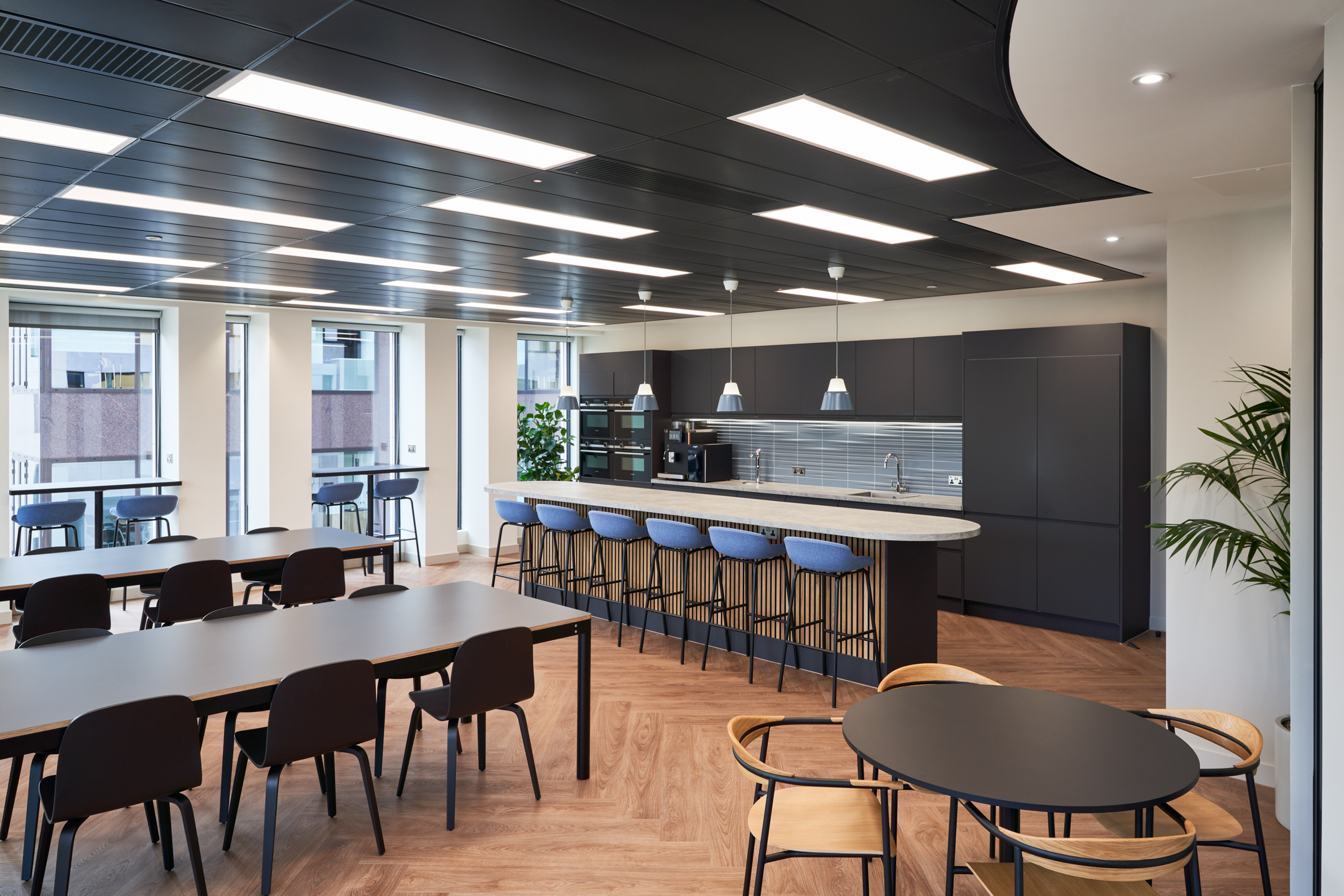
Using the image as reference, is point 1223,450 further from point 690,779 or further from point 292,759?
point 292,759

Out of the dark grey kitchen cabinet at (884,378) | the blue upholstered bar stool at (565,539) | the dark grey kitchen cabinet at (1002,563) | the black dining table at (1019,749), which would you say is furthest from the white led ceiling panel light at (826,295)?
the black dining table at (1019,749)

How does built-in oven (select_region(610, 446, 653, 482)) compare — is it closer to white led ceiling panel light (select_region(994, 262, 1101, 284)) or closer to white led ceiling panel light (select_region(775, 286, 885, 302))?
white led ceiling panel light (select_region(775, 286, 885, 302))

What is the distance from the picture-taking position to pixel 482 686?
11.3 ft

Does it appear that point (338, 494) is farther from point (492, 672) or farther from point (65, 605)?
point (492, 672)

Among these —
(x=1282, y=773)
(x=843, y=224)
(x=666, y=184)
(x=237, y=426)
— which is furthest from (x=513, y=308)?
(x=1282, y=773)

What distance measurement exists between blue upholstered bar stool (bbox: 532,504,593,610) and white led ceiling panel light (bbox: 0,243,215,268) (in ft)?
9.25

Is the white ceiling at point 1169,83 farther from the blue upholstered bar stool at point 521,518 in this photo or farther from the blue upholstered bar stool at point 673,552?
the blue upholstered bar stool at point 521,518

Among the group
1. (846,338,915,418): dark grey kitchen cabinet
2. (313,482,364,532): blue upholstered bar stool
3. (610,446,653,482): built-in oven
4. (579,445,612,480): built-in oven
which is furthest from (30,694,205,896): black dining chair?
(579,445,612,480): built-in oven

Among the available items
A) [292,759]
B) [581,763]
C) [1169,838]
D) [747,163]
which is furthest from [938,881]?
[747,163]

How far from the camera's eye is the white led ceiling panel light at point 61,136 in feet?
9.04

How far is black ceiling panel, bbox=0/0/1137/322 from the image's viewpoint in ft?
6.64

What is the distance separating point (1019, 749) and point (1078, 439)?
4509 millimetres

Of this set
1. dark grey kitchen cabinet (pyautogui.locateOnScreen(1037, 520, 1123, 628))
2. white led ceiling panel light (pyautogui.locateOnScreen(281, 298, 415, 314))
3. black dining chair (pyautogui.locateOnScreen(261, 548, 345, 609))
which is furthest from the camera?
white led ceiling panel light (pyautogui.locateOnScreen(281, 298, 415, 314))

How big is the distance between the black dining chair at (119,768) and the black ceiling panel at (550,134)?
182 centimetres
